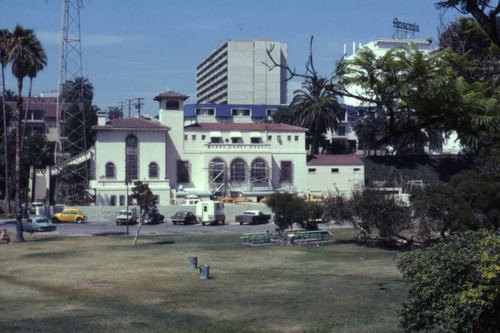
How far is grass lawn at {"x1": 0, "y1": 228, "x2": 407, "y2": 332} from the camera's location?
19281 millimetres

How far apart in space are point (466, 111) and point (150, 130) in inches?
2934

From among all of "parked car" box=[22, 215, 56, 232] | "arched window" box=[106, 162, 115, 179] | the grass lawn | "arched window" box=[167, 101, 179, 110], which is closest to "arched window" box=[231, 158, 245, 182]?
"arched window" box=[167, 101, 179, 110]

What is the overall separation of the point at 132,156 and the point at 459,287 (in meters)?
73.1

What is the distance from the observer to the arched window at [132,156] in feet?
269

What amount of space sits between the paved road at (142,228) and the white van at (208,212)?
84cm

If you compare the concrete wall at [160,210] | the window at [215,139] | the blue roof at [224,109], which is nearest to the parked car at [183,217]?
the concrete wall at [160,210]

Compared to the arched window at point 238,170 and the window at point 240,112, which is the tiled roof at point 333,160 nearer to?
the arched window at point 238,170

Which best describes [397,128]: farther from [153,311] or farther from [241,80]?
[241,80]

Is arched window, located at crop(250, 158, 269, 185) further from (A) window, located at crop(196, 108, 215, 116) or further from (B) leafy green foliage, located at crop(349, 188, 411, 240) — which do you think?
(A) window, located at crop(196, 108, 215, 116)

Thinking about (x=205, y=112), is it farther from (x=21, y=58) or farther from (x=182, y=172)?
(x=21, y=58)

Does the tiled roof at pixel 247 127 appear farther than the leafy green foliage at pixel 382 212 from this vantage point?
Yes

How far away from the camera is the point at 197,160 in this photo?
284ft

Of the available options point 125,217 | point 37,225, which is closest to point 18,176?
point 37,225

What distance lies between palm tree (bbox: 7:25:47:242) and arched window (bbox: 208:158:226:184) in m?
36.9
